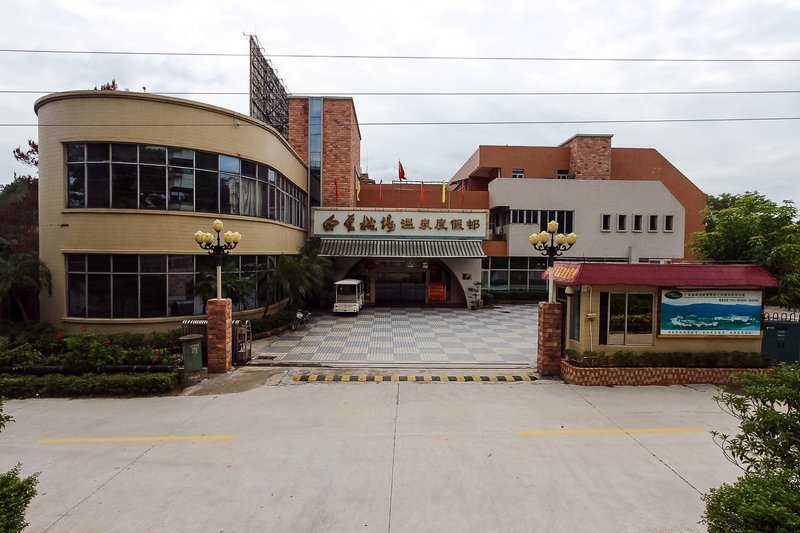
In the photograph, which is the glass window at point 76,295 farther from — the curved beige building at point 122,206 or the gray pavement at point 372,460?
the gray pavement at point 372,460

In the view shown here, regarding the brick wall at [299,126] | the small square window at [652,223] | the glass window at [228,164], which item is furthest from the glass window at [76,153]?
the small square window at [652,223]

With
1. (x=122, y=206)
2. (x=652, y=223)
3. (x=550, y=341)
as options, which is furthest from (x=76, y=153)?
(x=652, y=223)

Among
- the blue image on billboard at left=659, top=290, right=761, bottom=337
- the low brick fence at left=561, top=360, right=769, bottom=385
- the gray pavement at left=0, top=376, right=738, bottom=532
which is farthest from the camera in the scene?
the blue image on billboard at left=659, top=290, right=761, bottom=337

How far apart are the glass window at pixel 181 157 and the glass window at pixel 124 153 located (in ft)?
3.36

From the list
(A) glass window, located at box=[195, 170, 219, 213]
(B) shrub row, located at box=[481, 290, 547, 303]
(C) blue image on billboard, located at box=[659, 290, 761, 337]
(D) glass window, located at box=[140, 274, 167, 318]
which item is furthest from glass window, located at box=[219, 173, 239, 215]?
(B) shrub row, located at box=[481, 290, 547, 303]

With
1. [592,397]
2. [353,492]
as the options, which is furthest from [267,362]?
[592,397]

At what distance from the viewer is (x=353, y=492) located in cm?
568

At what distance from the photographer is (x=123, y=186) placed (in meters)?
13.8

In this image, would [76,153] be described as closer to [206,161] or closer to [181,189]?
[181,189]

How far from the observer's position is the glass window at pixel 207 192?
14930mm

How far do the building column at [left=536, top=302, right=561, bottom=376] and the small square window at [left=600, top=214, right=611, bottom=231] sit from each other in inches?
721

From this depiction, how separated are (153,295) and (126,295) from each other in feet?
2.61

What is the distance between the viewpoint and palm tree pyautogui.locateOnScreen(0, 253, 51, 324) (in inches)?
513

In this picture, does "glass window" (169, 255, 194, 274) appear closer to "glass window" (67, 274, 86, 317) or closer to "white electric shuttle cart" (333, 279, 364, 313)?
"glass window" (67, 274, 86, 317)
